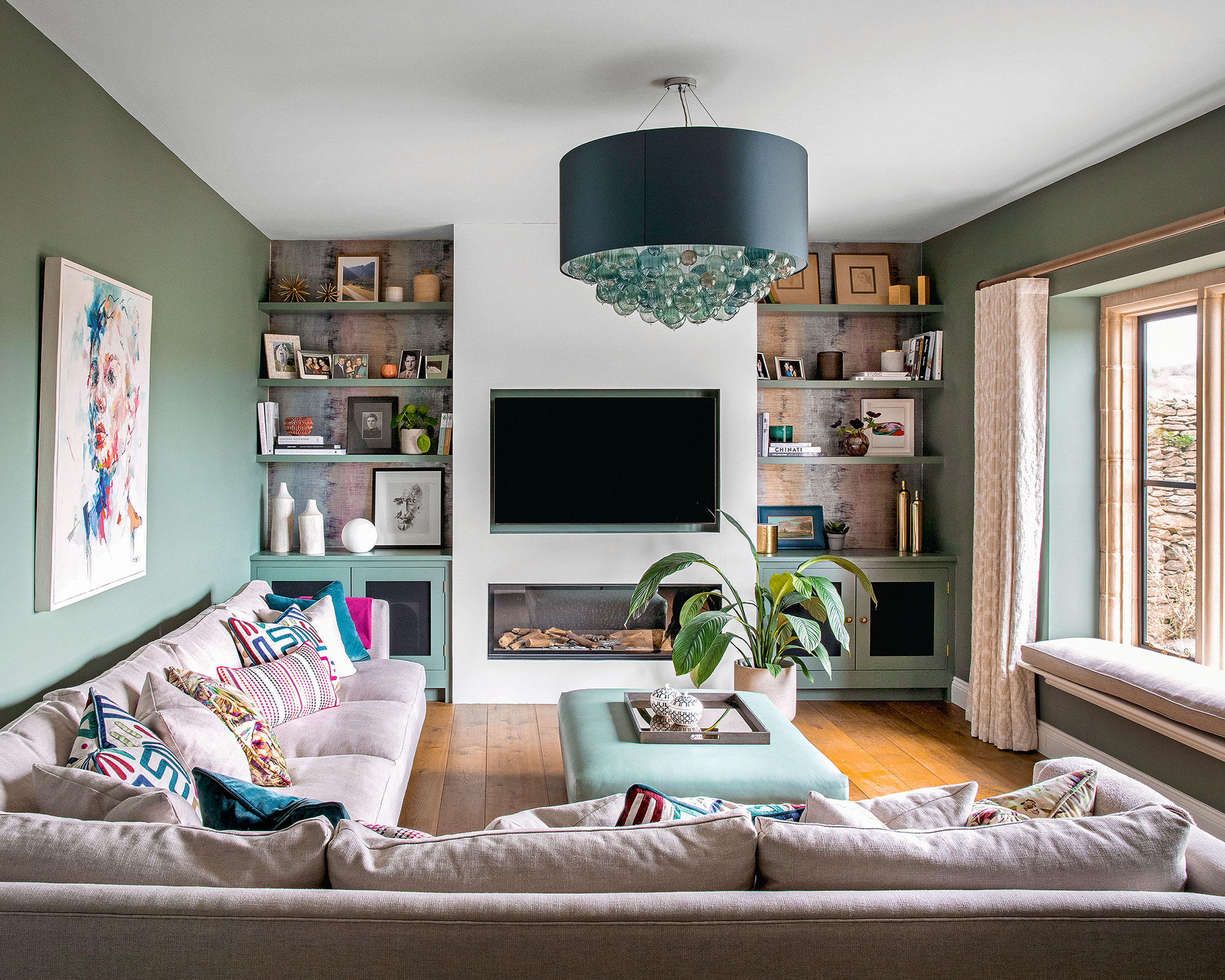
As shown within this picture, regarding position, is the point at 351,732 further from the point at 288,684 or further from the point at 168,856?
the point at 168,856

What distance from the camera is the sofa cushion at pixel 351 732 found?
2846 mm

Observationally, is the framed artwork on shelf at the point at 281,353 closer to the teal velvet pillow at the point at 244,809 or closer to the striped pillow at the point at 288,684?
the striped pillow at the point at 288,684

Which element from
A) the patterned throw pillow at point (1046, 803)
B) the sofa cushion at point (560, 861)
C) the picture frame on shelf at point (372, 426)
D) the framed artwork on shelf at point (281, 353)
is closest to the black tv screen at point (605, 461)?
the picture frame on shelf at point (372, 426)

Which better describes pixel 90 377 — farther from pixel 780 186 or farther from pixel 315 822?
pixel 780 186

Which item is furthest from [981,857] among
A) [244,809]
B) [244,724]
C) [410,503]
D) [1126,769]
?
[410,503]

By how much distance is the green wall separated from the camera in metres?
2.43

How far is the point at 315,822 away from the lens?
1420 mm

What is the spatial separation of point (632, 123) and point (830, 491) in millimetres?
2743

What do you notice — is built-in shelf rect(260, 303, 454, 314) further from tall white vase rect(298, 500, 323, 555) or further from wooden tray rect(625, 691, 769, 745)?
wooden tray rect(625, 691, 769, 745)

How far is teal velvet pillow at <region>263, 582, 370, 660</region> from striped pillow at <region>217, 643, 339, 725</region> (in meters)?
0.51

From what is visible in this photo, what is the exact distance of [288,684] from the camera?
3105 mm

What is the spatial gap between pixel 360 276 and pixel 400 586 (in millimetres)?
1767

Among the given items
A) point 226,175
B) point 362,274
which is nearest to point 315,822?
point 226,175

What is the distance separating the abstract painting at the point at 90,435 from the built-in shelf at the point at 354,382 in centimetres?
151
